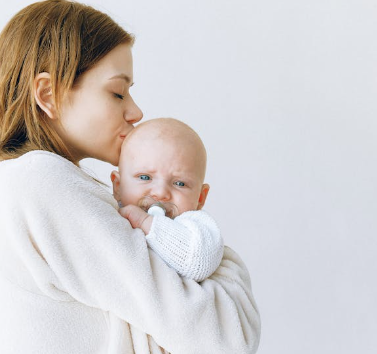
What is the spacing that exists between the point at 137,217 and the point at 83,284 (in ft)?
0.62

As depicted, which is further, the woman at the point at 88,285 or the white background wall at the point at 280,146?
the white background wall at the point at 280,146

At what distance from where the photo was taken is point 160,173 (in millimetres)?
1566

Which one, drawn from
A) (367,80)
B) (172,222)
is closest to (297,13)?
Result: (367,80)

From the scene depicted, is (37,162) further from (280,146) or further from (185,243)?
(280,146)

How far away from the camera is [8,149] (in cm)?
162

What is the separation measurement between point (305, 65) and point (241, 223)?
0.73m

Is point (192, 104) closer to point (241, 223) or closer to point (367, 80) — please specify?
point (241, 223)

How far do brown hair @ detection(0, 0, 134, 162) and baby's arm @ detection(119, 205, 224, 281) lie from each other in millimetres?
330

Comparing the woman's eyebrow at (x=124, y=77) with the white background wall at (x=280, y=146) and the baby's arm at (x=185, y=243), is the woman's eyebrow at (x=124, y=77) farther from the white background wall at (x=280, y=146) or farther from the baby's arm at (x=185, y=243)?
the white background wall at (x=280, y=146)

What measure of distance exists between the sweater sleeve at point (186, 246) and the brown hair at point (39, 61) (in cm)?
35

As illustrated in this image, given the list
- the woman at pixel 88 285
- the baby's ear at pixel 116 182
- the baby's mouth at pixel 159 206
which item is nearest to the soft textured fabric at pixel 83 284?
the woman at pixel 88 285

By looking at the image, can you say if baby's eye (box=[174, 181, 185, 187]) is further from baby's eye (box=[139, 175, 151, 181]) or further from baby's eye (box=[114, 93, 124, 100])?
baby's eye (box=[114, 93, 124, 100])

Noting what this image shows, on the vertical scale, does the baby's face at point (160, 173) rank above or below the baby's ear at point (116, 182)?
above

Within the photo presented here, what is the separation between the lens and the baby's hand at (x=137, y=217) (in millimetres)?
1439
